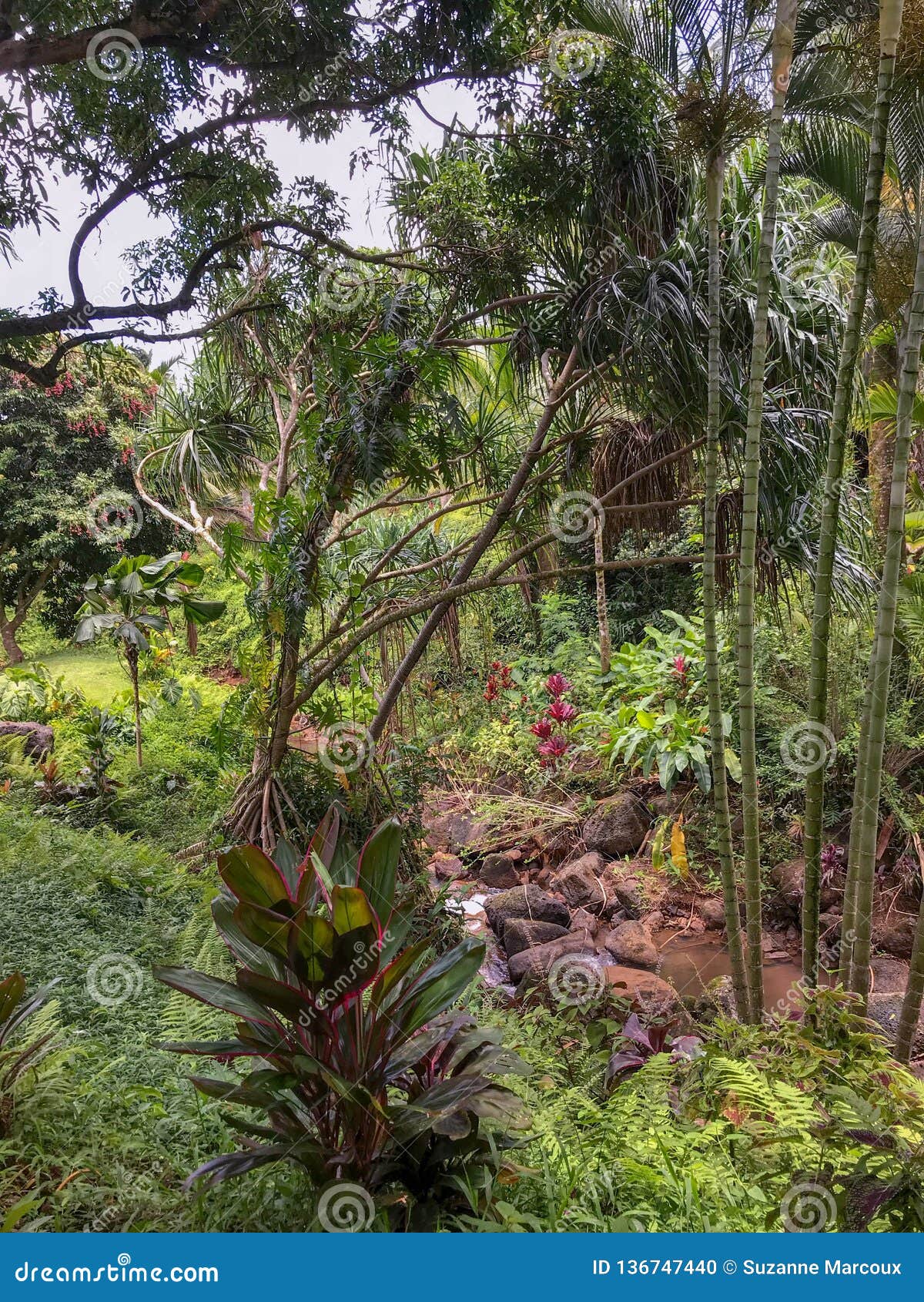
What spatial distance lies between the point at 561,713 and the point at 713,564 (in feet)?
11.2

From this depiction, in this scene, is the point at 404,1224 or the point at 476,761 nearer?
the point at 404,1224

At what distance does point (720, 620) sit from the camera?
634 centimetres

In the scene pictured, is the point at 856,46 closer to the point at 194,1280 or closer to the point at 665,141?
the point at 665,141

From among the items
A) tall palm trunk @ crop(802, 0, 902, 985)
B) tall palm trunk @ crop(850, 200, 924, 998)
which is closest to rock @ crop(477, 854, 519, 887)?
tall palm trunk @ crop(802, 0, 902, 985)

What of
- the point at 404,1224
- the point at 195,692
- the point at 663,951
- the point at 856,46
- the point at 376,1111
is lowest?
the point at 663,951

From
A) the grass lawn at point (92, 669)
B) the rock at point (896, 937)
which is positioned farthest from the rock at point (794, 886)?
the grass lawn at point (92, 669)

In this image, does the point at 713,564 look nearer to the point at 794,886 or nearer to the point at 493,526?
the point at 493,526

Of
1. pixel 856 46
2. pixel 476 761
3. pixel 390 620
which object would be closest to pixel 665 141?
pixel 856 46

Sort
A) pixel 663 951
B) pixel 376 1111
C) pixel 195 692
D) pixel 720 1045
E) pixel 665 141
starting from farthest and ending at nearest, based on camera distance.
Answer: pixel 195 692 → pixel 663 951 → pixel 665 141 → pixel 720 1045 → pixel 376 1111

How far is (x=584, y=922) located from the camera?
4.66m

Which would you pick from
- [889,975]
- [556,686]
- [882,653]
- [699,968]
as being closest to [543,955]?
[699,968]

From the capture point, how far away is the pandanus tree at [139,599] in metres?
5.16

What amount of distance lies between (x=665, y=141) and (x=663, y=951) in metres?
3.89

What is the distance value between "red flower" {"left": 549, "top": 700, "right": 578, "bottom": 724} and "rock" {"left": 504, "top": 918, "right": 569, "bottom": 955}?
1.92 meters
